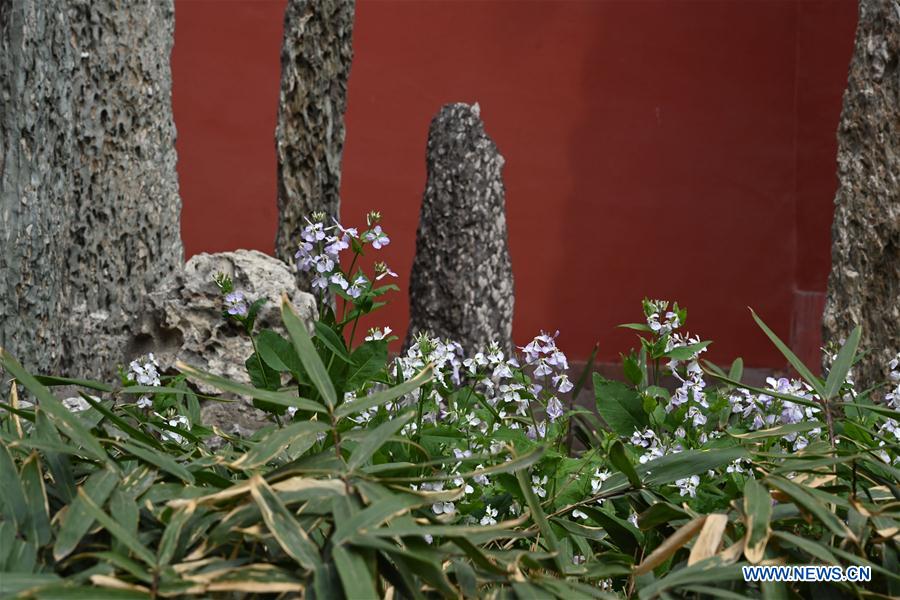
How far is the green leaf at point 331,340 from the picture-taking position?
1.66 m

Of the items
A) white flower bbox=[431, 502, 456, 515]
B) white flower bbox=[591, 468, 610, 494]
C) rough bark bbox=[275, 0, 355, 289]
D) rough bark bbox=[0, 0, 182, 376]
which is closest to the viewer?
white flower bbox=[431, 502, 456, 515]

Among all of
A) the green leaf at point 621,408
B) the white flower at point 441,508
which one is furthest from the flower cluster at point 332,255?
the white flower at point 441,508

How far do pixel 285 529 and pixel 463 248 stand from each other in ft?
11.8

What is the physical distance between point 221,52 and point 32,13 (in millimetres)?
2681

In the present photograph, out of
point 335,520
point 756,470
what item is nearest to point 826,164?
point 756,470

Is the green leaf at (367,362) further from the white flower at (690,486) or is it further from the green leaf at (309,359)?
the green leaf at (309,359)

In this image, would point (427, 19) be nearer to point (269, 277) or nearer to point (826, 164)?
point (826, 164)

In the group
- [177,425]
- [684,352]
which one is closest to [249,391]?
[177,425]

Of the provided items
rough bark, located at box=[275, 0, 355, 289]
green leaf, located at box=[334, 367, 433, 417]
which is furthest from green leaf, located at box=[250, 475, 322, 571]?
rough bark, located at box=[275, 0, 355, 289]

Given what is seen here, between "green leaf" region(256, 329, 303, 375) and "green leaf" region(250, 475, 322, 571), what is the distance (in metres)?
0.76

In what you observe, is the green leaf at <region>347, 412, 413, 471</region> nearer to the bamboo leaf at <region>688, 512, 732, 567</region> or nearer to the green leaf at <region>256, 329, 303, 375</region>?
the bamboo leaf at <region>688, 512, 732, 567</region>

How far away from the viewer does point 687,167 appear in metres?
6.38

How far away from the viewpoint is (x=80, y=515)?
0.93 m

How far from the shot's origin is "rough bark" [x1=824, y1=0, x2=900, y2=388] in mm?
3633
